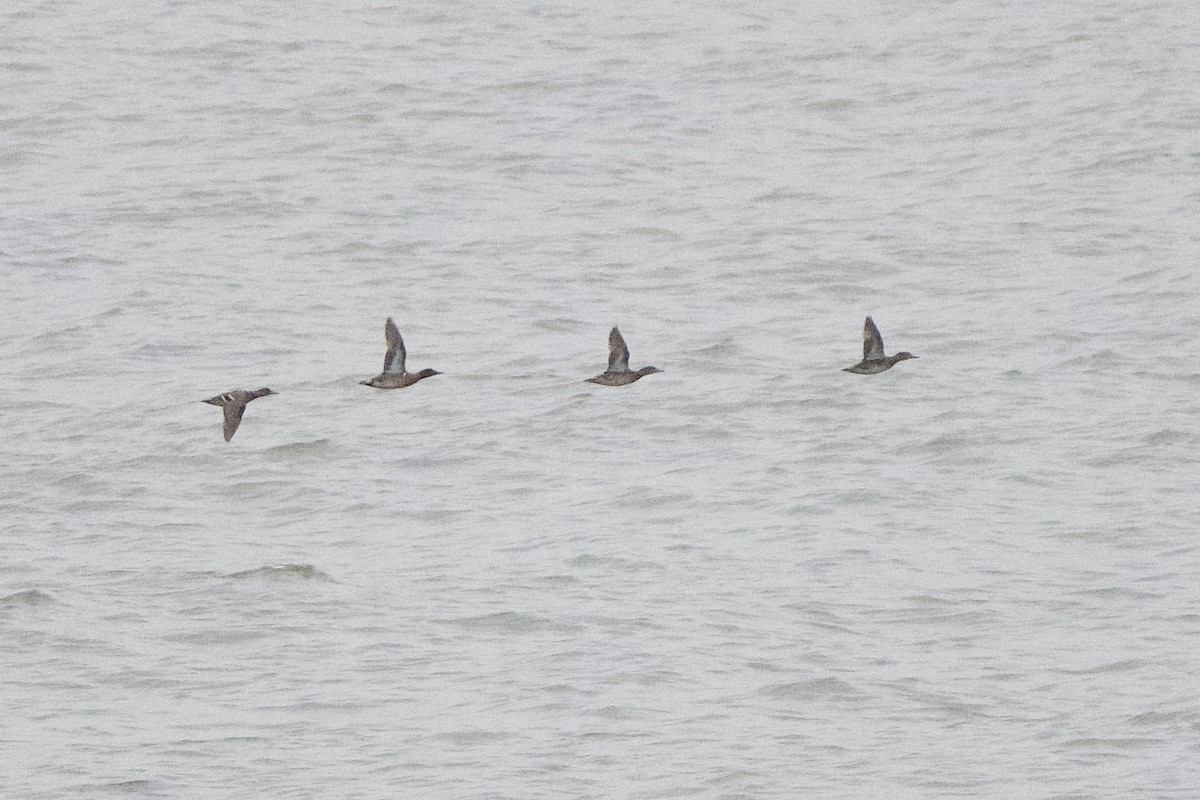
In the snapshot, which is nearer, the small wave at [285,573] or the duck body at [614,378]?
the duck body at [614,378]

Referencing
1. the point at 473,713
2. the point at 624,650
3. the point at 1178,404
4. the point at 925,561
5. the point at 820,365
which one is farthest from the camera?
the point at 820,365

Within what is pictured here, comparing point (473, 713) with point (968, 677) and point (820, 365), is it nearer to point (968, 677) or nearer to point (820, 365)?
point (968, 677)

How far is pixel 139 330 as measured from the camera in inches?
1239

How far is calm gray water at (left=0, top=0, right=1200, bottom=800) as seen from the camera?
1964 centimetres

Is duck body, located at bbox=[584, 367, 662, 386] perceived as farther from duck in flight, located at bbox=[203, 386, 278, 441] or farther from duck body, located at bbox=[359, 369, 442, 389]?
duck in flight, located at bbox=[203, 386, 278, 441]

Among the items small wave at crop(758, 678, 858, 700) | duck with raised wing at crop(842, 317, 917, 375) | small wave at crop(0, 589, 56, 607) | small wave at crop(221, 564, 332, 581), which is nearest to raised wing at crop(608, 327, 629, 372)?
duck with raised wing at crop(842, 317, 917, 375)

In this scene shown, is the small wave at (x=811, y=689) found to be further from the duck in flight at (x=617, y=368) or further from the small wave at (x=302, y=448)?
the small wave at (x=302, y=448)

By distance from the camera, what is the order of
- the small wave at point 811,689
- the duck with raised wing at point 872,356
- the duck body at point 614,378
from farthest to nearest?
the duck with raised wing at point 872,356
the duck body at point 614,378
the small wave at point 811,689

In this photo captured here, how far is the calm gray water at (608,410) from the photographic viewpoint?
1964cm

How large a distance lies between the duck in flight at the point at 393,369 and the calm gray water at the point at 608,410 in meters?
1.99

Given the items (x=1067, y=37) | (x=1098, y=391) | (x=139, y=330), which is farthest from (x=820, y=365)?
(x=1067, y=37)

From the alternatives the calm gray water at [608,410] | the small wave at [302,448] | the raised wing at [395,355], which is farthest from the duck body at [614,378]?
the small wave at [302,448]

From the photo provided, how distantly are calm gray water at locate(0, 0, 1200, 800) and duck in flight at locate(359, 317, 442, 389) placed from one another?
6.54 feet

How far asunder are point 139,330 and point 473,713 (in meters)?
13.1
